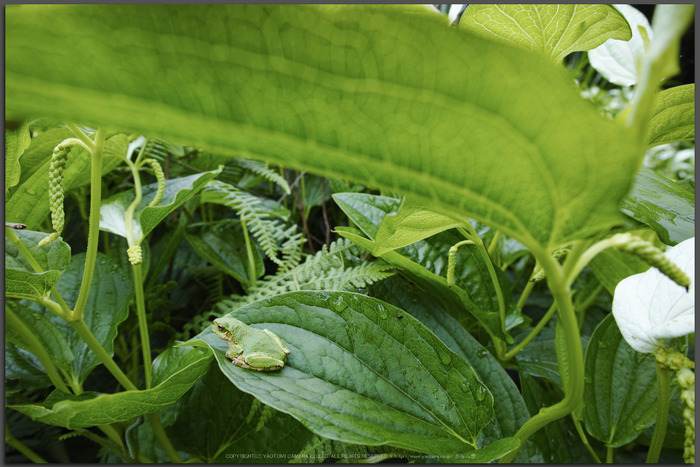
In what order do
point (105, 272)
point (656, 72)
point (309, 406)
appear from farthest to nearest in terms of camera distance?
point (105, 272), point (309, 406), point (656, 72)

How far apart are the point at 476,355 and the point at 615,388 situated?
0.59 ft

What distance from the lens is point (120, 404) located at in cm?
38

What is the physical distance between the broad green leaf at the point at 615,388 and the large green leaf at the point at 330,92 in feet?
1.10

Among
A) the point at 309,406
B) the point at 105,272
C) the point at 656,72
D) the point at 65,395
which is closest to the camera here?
the point at 656,72

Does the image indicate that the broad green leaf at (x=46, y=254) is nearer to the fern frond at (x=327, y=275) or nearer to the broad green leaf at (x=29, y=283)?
the broad green leaf at (x=29, y=283)

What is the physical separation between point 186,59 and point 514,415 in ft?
1.56

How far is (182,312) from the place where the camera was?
77 cm

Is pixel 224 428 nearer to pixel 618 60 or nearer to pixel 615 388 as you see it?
pixel 615 388

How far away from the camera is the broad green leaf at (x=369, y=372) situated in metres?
0.37

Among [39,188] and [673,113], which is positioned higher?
[673,113]

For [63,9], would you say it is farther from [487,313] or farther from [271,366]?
[487,313]

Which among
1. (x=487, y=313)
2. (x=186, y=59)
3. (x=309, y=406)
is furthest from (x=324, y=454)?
(x=186, y=59)

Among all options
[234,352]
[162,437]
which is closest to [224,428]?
[162,437]

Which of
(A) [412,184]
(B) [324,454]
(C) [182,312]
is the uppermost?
(A) [412,184]
